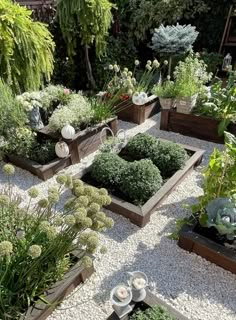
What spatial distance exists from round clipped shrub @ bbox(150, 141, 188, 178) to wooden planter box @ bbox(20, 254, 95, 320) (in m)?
1.46

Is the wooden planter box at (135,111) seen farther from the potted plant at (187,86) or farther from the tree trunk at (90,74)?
the tree trunk at (90,74)

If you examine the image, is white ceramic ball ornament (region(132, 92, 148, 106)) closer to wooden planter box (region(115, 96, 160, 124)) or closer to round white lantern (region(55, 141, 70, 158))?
wooden planter box (region(115, 96, 160, 124))

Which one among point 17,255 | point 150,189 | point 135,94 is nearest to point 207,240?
point 150,189

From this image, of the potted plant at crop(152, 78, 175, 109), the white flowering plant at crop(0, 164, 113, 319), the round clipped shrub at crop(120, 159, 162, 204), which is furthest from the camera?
the potted plant at crop(152, 78, 175, 109)

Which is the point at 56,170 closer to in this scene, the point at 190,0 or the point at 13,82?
the point at 13,82

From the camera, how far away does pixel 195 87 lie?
404cm

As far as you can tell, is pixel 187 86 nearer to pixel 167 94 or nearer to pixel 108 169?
pixel 167 94

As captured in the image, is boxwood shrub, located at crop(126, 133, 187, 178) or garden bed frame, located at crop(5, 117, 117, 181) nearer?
boxwood shrub, located at crop(126, 133, 187, 178)

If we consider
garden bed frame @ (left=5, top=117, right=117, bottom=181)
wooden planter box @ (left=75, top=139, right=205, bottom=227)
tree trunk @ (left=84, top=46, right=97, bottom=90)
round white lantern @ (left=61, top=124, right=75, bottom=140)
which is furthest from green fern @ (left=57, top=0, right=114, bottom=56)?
wooden planter box @ (left=75, top=139, right=205, bottom=227)

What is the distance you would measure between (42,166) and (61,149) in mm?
319

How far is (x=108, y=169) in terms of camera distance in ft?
9.52

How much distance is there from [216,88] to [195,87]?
0.31 m

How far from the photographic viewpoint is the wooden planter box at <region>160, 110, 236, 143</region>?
12.8 ft

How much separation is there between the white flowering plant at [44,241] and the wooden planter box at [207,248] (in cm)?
95
